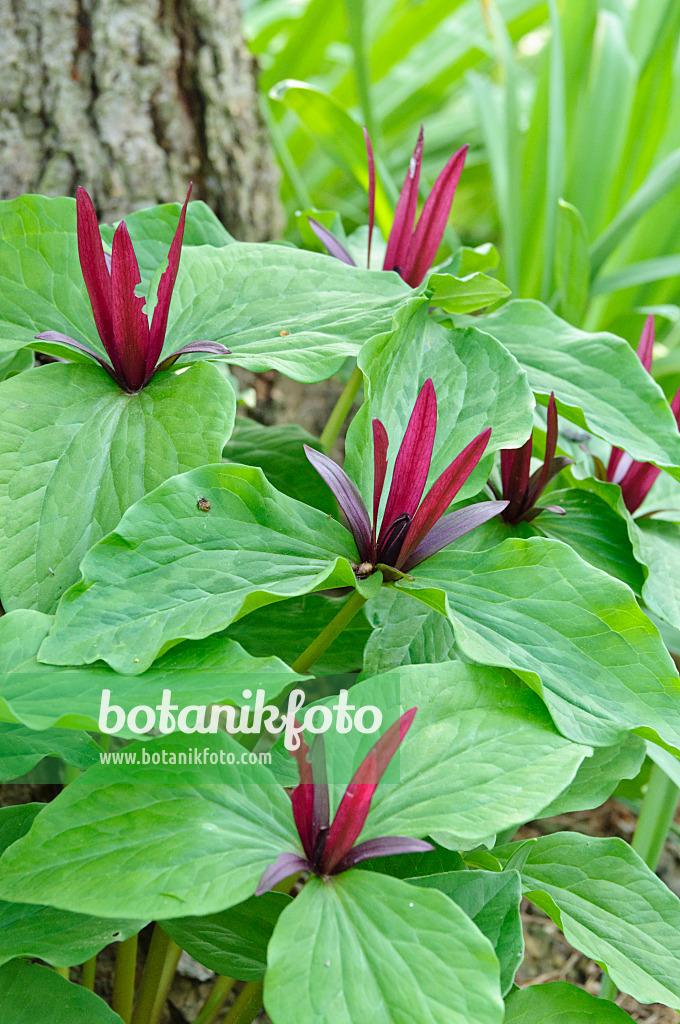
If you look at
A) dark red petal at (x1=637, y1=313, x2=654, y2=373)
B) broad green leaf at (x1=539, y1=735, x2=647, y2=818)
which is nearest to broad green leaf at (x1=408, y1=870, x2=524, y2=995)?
broad green leaf at (x1=539, y1=735, x2=647, y2=818)

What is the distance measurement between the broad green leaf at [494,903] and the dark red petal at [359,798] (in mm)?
56

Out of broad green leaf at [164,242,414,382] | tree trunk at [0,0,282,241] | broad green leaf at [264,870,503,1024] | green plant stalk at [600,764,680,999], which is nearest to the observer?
broad green leaf at [264,870,503,1024]

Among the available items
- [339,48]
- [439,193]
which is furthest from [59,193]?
[339,48]

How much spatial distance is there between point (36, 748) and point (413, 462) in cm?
31

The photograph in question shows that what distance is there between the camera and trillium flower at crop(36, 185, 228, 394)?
1.77 ft

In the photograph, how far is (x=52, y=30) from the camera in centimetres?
97

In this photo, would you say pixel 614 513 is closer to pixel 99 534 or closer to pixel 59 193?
pixel 99 534

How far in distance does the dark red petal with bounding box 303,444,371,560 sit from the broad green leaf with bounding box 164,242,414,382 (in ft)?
0.26

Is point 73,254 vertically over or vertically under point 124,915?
over

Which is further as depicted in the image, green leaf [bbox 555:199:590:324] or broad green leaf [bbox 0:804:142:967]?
green leaf [bbox 555:199:590:324]

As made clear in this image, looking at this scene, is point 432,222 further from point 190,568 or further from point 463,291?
point 190,568

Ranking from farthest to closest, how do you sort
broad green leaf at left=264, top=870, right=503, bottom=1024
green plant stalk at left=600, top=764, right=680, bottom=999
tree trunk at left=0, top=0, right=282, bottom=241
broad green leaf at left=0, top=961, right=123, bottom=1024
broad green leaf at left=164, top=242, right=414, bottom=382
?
tree trunk at left=0, top=0, right=282, bottom=241 < green plant stalk at left=600, top=764, right=680, bottom=999 < broad green leaf at left=164, top=242, right=414, bottom=382 < broad green leaf at left=0, top=961, right=123, bottom=1024 < broad green leaf at left=264, top=870, right=503, bottom=1024

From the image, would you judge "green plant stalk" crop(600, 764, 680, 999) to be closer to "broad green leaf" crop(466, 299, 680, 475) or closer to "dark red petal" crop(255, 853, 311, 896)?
"broad green leaf" crop(466, 299, 680, 475)

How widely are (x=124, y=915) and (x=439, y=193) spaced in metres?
0.60
